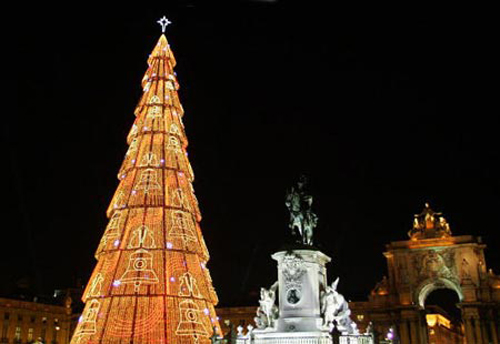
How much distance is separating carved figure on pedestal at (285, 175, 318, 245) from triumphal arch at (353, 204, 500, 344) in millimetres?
54960

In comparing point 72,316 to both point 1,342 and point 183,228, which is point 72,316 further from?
point 183,228

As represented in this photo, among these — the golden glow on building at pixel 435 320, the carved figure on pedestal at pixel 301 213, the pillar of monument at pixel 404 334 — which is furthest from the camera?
the golden glow on building at pixel 435 320

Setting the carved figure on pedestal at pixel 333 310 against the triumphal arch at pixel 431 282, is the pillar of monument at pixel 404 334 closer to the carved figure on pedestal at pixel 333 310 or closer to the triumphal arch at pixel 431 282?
the triumphal arch at pixel 431 282

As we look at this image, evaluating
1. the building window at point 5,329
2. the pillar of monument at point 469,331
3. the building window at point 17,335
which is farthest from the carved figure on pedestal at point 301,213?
the pillar of monument at point 469,331

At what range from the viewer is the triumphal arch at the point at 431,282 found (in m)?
74.0

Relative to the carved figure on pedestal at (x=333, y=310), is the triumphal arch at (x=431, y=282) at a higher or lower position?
higher

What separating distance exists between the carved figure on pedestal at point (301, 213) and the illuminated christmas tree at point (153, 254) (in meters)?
6.52

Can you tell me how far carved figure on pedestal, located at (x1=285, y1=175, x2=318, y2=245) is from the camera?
26297 millimetres

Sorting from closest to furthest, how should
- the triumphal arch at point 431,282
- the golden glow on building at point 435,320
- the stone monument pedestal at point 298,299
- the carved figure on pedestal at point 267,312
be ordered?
the stone monument pedestal at point 298,299
the carved figure on pedestal at point 267,312
the triumphal arch at point 431,282
the golden glow on building at point 435,320

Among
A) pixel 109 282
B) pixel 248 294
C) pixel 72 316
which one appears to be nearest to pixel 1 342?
pixel 72 316

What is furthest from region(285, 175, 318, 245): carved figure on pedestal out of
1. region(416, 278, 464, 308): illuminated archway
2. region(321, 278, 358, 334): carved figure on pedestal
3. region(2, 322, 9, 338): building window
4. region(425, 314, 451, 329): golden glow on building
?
region(425, 314, 451, 329): golden glow on building

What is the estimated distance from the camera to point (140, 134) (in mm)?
32094

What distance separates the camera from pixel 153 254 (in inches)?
1129

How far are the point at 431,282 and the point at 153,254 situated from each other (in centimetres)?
6008
